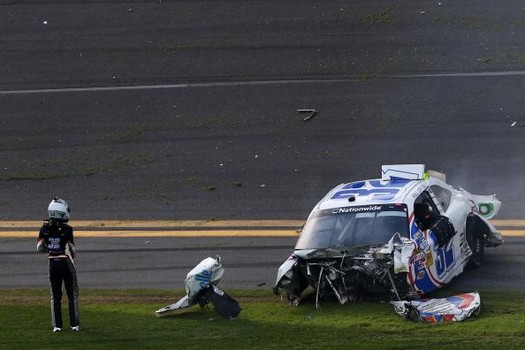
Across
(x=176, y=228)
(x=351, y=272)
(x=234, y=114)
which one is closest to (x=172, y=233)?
(x=176, y=228)

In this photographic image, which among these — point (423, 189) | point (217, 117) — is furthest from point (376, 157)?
point (423, 189)

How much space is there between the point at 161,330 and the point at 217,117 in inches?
380

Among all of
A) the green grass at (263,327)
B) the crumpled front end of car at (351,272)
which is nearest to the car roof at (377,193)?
the crumpled front end of car at (351,272)

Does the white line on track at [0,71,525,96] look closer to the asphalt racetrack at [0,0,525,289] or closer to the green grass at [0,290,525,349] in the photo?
the asphalt racetrack at [0,0,525,289]

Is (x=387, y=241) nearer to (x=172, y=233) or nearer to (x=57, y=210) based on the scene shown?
(x=57, y=210)

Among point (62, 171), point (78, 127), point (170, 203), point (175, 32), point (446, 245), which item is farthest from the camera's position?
point (175, 32)

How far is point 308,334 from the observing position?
13.7 metres

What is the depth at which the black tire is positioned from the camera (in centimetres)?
1628

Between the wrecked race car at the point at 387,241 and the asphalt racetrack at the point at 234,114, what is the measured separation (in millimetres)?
800

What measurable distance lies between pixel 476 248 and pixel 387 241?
7.00ft

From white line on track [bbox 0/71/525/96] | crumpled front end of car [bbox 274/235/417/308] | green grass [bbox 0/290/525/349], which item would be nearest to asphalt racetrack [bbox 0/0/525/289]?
white line on track [bbox 0/71/525/96]

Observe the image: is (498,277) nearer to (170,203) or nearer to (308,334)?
(308,334)

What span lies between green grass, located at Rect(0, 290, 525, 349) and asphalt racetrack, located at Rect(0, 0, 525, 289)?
55.2 inches

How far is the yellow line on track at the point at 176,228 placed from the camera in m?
18.8
